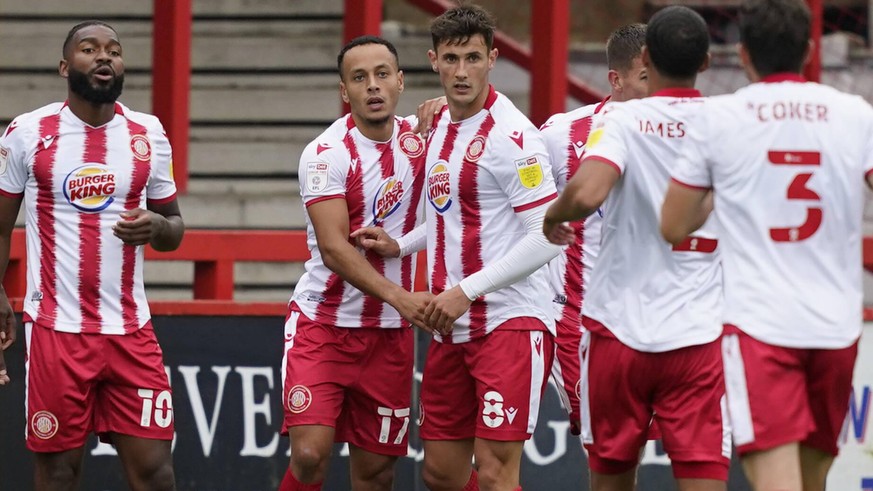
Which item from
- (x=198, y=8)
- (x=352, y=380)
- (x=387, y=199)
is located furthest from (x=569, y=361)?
(x=198, y=8)

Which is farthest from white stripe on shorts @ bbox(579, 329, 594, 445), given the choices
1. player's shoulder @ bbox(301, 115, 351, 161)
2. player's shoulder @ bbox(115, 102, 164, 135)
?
player's shoulder @ bbox(115, 102, 164, 135)

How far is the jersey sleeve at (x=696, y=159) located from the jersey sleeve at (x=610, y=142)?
298 mm

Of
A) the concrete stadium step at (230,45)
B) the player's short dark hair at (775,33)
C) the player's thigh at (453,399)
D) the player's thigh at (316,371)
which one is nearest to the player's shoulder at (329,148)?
the player's thigh at (316,371)

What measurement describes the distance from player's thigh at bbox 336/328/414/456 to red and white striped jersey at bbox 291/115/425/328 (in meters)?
0.08

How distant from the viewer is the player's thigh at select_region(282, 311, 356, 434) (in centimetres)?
589

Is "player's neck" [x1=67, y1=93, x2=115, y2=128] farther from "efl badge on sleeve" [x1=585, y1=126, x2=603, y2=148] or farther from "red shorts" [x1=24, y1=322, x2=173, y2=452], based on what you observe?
"efl badge on sleeve" [x1=585, y1=126, x2=603, y2=148]

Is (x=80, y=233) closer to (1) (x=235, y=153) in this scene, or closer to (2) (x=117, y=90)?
(2) (x=117, y=90)

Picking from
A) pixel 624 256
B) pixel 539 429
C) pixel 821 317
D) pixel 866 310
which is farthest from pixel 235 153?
pixel 821 317

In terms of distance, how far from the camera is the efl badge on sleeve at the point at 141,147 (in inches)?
241

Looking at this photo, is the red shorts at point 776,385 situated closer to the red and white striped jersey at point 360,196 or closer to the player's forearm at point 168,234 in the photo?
the red and white striped jersey at point 360,196

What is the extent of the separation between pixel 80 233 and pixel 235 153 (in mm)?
4804

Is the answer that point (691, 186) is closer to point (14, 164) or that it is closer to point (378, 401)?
point (378, 401)

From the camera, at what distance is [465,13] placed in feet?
19.1

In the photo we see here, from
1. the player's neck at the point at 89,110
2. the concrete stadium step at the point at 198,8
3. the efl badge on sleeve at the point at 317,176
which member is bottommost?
the efl badge on sleeve at the point at 317,176
